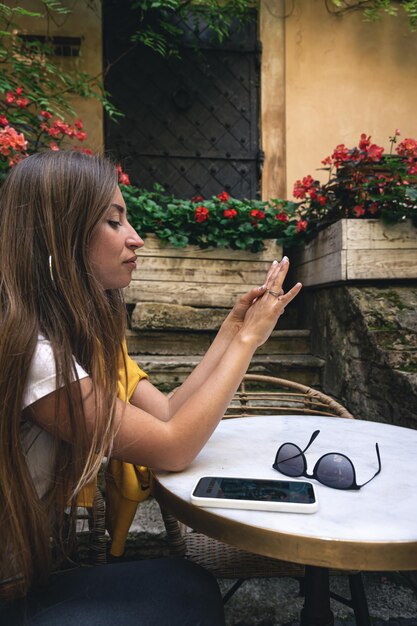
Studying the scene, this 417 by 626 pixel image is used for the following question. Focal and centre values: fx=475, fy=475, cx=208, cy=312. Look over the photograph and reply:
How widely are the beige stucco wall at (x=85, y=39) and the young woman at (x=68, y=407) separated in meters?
3.86

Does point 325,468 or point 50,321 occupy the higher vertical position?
point 50,321

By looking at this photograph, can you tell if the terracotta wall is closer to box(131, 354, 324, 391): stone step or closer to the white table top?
box(131, 354, 324, 391): stone step

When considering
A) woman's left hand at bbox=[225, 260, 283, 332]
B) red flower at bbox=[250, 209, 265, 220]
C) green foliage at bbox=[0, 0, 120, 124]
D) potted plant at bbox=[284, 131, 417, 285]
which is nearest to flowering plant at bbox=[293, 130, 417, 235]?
potted plant at bbox=[284, 131, 417, 285]

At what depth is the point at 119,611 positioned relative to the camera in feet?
2.94

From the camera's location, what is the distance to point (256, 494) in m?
0.90

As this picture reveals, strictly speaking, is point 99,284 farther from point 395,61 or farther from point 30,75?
point 395,61

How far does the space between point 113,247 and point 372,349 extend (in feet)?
5.25

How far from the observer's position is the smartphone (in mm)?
858

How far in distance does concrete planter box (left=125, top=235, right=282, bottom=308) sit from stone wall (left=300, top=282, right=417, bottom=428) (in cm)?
71

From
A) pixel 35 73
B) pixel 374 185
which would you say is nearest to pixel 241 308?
pixel 374 185

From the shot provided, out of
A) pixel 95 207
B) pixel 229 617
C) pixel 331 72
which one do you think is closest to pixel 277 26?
pixel 331 72

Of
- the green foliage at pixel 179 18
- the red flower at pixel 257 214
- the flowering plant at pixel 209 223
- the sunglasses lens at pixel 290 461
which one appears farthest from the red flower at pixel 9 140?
the sunglasses lens at pixel 290 461

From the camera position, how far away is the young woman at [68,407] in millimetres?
903

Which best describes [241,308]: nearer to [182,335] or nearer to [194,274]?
[182,335]
